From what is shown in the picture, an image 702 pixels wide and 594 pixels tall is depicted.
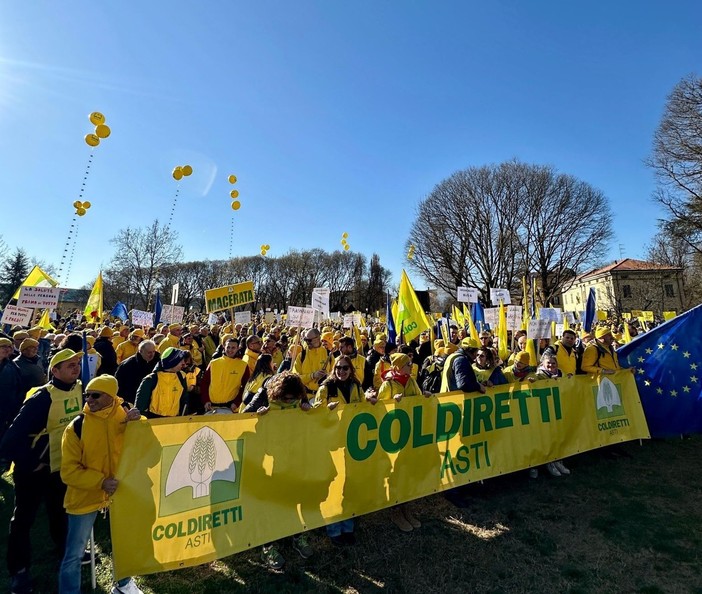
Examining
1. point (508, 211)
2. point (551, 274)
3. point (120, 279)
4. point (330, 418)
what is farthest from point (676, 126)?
point (120, 279)

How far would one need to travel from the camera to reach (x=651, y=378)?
21.2 ft

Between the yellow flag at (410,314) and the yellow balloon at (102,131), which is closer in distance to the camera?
the yellow flag at (410,314)

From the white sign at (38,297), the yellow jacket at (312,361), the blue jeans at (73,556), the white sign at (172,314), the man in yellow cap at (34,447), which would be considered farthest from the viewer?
the white sign at (172,314)

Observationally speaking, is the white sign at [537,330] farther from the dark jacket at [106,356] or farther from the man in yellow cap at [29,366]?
the man in yellow cap at [29,366]

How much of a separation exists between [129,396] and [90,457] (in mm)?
2677

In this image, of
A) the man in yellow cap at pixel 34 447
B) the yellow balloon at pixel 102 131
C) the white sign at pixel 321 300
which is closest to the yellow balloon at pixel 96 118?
the yellow balloon at pixel 102 131

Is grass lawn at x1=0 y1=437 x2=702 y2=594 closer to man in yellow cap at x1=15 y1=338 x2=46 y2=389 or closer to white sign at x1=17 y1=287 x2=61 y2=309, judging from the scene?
man in yellow cap at x1=15 y1=338 x2=46 y2=389

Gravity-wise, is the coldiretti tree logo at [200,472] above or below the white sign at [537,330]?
below

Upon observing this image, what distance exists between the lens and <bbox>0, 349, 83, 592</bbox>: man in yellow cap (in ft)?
11.3

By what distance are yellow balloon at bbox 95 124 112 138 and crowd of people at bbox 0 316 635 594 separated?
725cm

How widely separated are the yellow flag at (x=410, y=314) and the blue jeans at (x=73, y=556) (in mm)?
5859

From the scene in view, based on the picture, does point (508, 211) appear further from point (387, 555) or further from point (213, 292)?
point (387, 555)

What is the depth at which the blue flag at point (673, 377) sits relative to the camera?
6246mm

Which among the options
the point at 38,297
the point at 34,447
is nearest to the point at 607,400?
the point at 34,447
